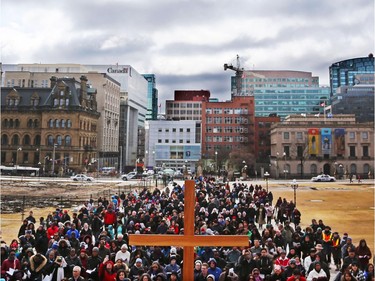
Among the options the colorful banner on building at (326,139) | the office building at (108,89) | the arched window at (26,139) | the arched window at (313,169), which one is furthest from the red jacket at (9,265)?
the office building at (108,89)

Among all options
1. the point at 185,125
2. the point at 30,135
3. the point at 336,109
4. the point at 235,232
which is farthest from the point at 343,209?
the point at 336,109

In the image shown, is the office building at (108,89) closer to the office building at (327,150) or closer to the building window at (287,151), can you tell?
the building window at (287,151)

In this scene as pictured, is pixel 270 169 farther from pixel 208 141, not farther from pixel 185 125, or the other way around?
pixel 185 125

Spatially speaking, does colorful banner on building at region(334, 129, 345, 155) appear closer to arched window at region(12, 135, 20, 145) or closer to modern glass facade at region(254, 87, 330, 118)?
modern glass facade at region(254, 87, 330, 118)

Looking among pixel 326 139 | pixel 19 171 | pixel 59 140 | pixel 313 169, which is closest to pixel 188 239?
pixel 19 171

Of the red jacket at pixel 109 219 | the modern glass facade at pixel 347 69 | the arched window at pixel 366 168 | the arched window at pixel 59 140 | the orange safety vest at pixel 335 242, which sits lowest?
the orange safety vest at pixel 335 242

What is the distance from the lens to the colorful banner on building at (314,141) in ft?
267

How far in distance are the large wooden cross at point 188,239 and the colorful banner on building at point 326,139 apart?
81.1 metres

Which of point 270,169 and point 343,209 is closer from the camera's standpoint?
point 343,209

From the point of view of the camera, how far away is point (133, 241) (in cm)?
612

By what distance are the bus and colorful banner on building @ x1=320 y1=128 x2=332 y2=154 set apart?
60.6 metres

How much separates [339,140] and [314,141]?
5.50m

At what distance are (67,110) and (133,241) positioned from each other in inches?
3113

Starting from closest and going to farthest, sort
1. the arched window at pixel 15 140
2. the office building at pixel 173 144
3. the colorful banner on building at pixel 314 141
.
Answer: the colorful banner on building at pixel 314 141, the arched window at pixel 15 140, the office building at pixel 173 144
